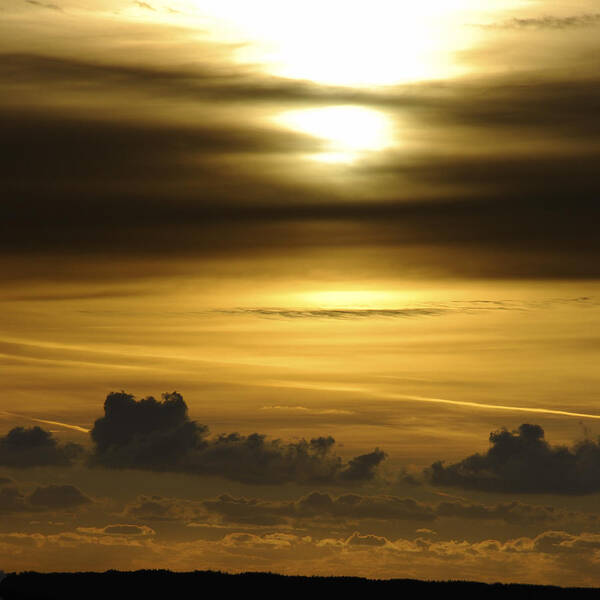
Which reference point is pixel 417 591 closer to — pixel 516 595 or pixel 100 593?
pixel 516 595

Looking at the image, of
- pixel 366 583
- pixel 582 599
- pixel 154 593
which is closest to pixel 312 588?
pixel 366 583

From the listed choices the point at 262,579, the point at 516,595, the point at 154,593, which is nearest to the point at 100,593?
the point at 154,593

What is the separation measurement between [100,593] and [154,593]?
5.10 meters

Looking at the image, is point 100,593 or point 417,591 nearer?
point 100,593

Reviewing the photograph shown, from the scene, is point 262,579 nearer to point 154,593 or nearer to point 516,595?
point 154,593

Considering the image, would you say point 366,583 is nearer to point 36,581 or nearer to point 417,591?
point 417,591

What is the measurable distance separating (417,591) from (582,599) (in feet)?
54.9

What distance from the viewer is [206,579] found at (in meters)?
137

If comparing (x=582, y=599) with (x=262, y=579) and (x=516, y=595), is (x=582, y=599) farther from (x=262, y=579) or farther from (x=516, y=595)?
(x=262, y=579)

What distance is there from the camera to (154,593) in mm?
130000

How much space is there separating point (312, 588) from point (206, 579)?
10.9 m

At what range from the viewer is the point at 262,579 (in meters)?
142

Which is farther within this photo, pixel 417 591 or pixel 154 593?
pixel 417 591

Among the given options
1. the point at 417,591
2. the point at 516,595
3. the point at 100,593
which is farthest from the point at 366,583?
the point at 100,593
